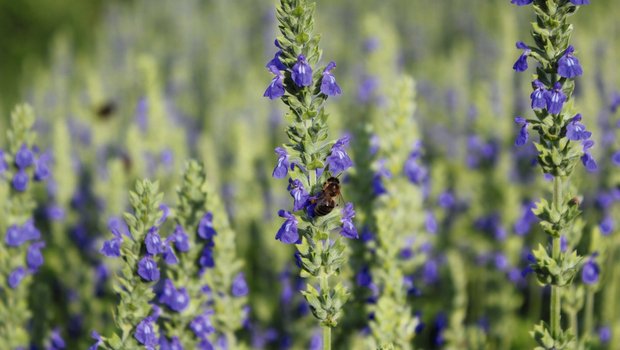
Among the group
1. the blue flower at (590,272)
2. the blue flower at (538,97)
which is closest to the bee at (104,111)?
the blue flower at (590,272)

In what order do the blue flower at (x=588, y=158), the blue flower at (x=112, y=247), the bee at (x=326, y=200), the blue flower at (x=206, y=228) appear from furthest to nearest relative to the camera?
the blue flower at (x=206, y=228)
the blue flower at (x=112, y=247)
the blue flower at (x=588, y=158)
the bee at (x=326, y=200)

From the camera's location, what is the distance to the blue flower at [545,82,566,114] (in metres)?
3.83

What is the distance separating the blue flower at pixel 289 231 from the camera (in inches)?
152

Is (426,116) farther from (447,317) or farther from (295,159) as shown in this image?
(295,159)

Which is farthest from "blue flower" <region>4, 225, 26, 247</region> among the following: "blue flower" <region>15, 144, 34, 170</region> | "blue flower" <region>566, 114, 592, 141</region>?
Answer: "blue flower" <region>566, 114, 592, 141</region>

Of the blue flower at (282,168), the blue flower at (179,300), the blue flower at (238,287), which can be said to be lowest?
the blue flower at (179,300)

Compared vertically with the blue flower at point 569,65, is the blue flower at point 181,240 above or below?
below

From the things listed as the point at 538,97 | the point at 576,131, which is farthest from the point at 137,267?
the point at 576,131

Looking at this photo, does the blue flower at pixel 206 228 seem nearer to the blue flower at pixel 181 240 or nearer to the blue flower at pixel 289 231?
the blue flower at pixel 181 240

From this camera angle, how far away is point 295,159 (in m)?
3.91

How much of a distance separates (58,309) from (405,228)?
150 inches

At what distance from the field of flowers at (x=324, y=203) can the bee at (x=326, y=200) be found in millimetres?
13

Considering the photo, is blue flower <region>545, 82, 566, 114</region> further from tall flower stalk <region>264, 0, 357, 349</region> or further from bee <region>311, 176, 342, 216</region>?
bee <region>311, 176, 342, 216</region>

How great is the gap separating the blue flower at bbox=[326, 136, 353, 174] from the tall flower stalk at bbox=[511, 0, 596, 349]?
0.88 meters
